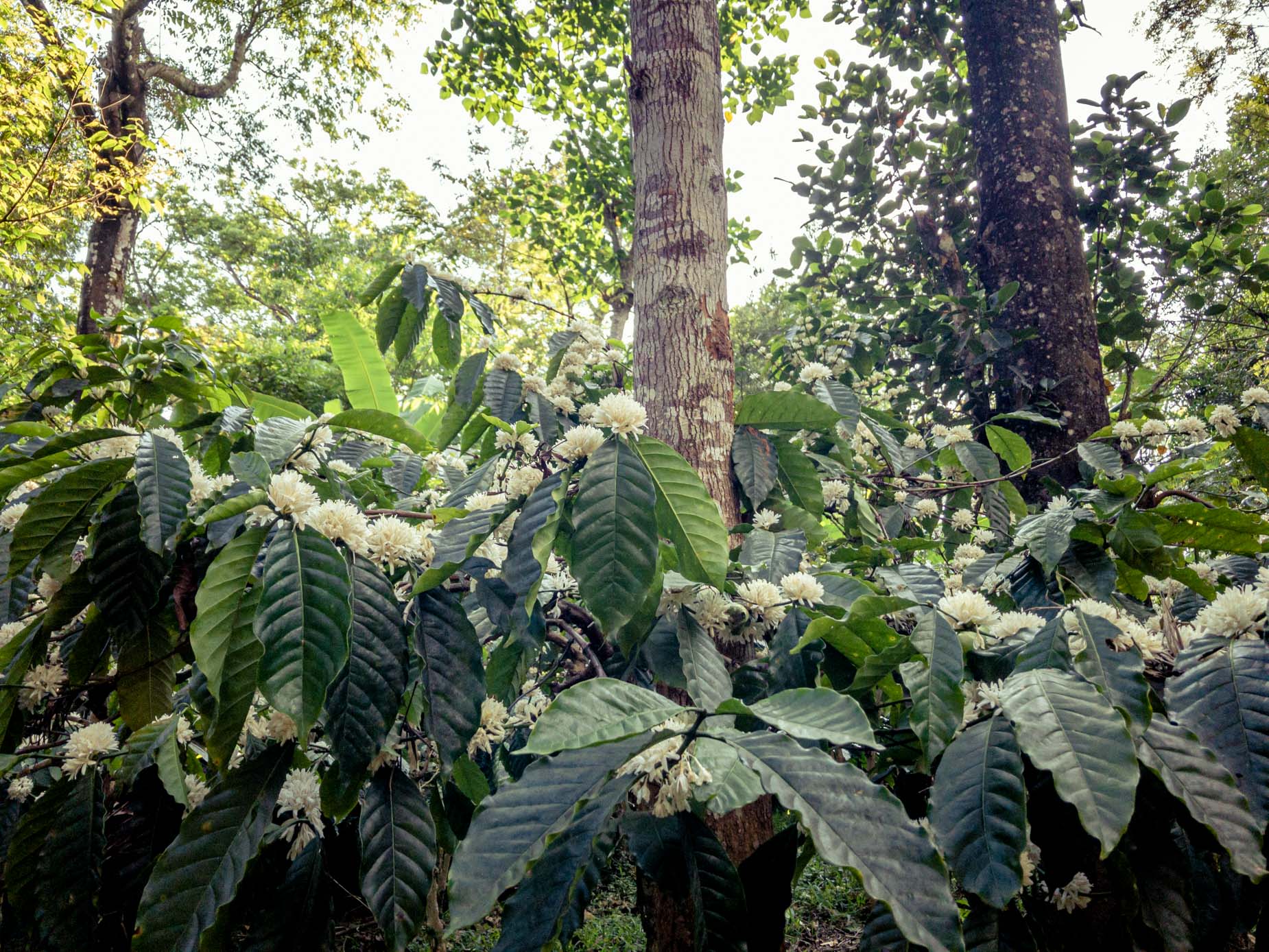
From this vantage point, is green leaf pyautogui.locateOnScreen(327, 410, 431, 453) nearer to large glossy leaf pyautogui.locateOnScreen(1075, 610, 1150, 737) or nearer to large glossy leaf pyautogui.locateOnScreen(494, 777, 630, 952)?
large glossy leaf pyautogui.locateOnScreen(494, 777, 630, 952)

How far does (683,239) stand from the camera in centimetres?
139

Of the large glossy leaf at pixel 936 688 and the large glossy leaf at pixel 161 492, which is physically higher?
the large glossy leaf at pixel 161 492

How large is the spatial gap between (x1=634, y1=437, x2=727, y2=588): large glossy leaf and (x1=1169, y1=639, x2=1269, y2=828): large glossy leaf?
51 centimetres

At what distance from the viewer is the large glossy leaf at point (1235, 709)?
58 cm

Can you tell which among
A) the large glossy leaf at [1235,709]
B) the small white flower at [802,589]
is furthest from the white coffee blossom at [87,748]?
the large glossy leaf at [1235,709]

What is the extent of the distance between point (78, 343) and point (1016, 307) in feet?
9.93

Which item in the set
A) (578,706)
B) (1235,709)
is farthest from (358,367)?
(1235,709)

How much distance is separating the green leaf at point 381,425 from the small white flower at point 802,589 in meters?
0.63

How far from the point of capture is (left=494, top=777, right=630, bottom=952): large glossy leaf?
0.52 metres

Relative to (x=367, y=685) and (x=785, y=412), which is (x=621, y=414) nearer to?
(x=367, y=685)

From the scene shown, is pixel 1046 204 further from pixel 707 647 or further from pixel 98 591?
pixel 98 591

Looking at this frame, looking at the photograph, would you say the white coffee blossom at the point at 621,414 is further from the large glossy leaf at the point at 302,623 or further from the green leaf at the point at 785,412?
the green leaf at the point at 785,412

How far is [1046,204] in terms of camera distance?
8.50 ft

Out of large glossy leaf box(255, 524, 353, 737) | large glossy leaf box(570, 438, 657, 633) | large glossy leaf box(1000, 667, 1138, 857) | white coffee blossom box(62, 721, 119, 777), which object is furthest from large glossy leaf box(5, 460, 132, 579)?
large glossy leaf box(1000, 667, 1138, 857)
